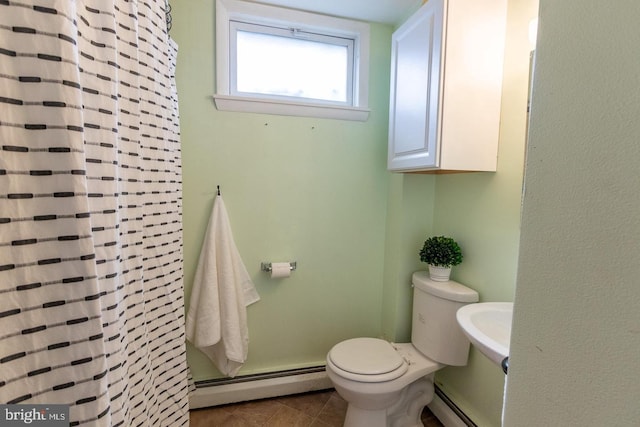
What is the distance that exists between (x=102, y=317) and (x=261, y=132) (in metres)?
1.34

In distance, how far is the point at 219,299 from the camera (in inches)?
65.9

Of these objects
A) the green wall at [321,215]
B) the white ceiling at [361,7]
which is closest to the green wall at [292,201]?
the green wall at [321,215]

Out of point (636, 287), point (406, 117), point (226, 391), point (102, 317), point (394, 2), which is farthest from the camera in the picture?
point (226, 391)

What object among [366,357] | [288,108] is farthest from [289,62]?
[366,357]

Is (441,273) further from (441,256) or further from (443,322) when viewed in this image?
(443,322)

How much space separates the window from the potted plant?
0.88 metres

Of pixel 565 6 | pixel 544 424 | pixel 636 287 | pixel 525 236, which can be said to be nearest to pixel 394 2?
pixel 565 6

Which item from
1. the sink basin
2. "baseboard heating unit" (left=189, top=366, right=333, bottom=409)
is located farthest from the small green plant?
"baseboard heating unit" (left=189, top=366, right=333, bottom=409)

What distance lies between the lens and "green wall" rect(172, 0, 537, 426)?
160 centimetres

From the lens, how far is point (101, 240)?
→ 610 mm

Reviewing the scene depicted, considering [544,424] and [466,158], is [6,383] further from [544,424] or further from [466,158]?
[466,158]

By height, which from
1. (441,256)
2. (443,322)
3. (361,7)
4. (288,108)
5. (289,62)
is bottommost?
(443,322)

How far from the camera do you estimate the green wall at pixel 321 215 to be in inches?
63.1

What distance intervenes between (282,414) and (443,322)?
106cm
